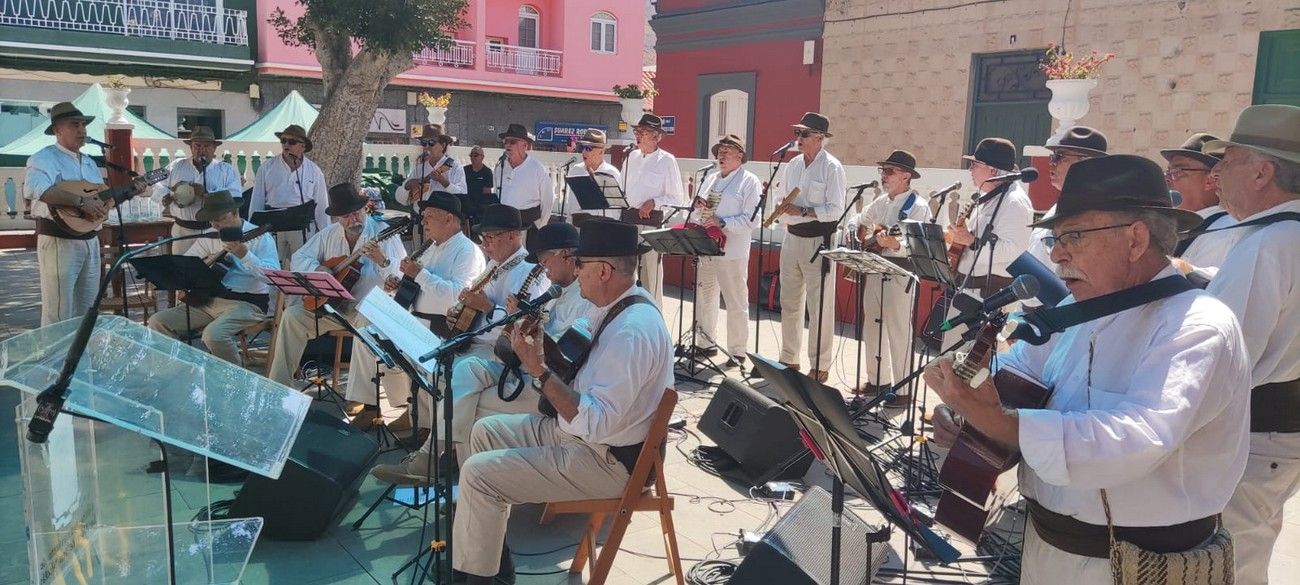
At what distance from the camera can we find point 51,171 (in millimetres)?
7152

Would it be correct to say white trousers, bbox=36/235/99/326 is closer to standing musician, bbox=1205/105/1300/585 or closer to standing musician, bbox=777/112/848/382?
standing musician, bbox=777/112/848/382

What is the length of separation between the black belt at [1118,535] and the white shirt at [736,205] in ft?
19.0

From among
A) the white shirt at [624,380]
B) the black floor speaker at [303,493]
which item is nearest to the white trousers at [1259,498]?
the white shirt at [624,380]

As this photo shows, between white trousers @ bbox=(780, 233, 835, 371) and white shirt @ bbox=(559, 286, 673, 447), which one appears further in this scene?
white trousers @ bbox=(780, 233, 835, 371)

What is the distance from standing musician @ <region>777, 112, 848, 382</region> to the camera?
7582 millimetres

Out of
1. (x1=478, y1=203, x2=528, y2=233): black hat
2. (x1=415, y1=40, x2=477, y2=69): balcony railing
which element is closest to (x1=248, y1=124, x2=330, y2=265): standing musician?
(x1=478, y1=203, x2=528, y2=233): black hat

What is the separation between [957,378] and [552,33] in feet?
104

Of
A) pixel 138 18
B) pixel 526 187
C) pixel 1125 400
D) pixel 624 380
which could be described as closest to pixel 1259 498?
pixel 1125 400

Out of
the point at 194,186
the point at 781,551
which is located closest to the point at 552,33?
the point at 194,186

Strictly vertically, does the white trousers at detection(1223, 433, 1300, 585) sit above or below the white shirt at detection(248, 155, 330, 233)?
below

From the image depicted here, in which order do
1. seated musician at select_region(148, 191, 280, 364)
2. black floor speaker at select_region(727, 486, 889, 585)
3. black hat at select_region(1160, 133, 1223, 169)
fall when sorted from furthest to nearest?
seated musician at select_region(148, 191, 280, 364)
black hat at select_region(1160, 133, 1223, 169)
black floor speaker at select_region(727, 486, 889, 585)

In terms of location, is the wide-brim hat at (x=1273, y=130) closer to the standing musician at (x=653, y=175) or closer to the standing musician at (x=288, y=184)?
the standing musician at (x=653, y=175)

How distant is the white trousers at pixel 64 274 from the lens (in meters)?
7.11

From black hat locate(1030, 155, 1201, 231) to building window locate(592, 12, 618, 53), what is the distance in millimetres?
31557
